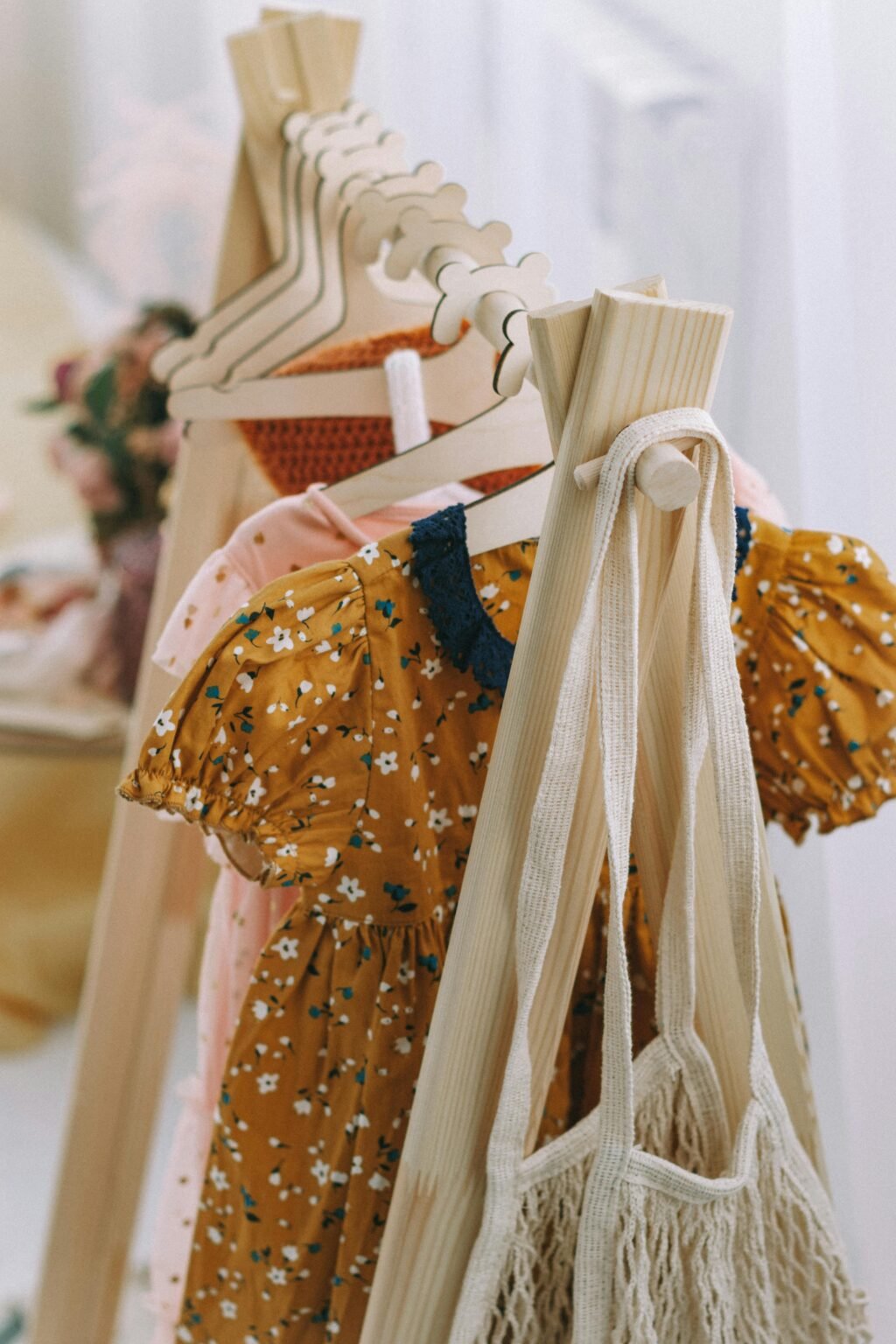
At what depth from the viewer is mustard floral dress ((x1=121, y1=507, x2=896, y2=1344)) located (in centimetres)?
51

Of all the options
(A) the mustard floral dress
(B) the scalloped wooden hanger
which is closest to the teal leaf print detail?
(A) the mustard floral dress

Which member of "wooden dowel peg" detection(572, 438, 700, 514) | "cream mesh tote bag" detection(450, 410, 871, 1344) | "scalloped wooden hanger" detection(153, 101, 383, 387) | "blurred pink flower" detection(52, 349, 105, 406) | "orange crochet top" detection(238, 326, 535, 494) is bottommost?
"cream mesh tote bag" detection(450, 410, 871, 1344)

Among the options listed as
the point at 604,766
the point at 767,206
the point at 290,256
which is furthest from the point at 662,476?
the point at 767,206

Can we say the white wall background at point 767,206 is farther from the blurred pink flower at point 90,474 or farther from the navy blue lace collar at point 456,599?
the blurred pink flower at point 90,474

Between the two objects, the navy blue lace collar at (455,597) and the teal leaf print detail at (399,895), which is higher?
the navy blue lace collar at (455,597)

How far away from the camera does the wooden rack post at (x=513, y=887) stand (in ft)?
1.29

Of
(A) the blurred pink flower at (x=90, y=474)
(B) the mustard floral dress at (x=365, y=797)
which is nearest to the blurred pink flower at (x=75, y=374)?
(A) the blurred pink flower at (x=90, y=474)

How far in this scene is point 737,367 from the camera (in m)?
0.88

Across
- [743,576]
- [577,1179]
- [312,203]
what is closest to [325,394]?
[312,203]

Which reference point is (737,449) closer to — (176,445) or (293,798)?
(293,798)

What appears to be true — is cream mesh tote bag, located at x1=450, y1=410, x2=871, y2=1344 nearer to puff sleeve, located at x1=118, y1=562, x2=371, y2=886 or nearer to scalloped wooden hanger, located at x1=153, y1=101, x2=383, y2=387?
puff sleeve, located at x1=118, y1=562, x2=371, y2=886

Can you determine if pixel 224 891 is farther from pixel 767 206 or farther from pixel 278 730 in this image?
pixel 767 206

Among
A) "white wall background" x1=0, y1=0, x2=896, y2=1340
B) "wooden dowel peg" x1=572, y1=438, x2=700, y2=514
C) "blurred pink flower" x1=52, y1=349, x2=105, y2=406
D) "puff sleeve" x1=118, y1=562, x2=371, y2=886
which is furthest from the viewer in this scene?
"blurred pink flower" x1=52, y1=349, x2=105, y2=406

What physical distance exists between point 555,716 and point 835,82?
21.3 inches
